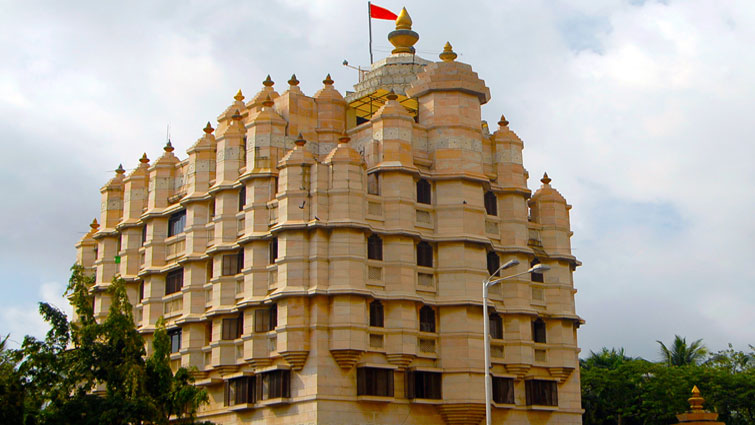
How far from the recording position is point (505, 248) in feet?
169

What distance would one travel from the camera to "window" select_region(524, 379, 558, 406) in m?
51.0

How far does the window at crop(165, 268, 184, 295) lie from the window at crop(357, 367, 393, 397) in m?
12.8

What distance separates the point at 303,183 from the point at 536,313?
13612mm

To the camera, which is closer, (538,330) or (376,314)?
(376,314)

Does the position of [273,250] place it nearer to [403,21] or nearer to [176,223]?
[176,223]

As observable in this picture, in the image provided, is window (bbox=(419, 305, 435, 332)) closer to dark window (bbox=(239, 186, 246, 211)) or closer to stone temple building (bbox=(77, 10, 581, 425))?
stone temple building (bbox=(77, 10, 581, 425))

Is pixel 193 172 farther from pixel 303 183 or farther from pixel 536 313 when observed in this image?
pixel 536 313

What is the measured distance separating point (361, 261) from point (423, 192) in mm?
5612

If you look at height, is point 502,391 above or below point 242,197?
below

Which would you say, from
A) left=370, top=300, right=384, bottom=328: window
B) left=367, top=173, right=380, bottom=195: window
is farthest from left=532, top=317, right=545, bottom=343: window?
left=367, top=173, right=380, bottom=195: window

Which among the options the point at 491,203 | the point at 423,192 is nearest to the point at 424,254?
the point at 423,192

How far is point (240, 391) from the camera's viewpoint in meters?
48.0

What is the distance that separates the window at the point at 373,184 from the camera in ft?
160

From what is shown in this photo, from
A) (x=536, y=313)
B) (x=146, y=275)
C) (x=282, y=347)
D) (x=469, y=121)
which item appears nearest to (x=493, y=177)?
(x=469, y=121)
